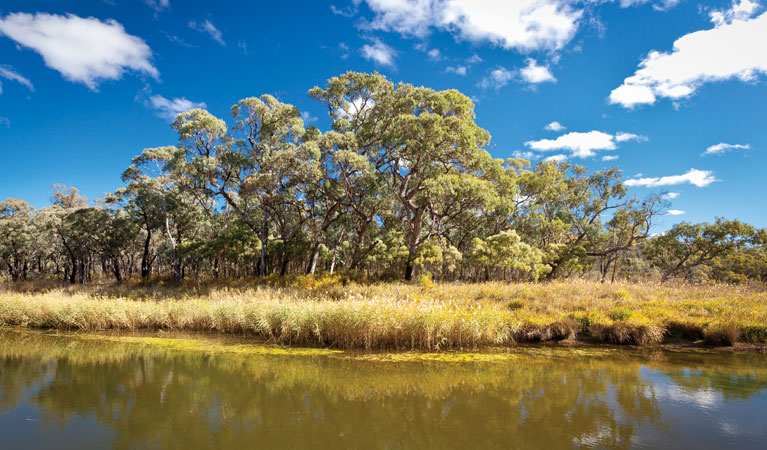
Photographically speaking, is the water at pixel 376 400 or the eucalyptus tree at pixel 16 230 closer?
the water at pixel 376 400

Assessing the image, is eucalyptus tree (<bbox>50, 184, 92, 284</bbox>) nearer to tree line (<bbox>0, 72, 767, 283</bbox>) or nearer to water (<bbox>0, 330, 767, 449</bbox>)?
tree line (<bbox>0, 72, 767, 283</bbox>)

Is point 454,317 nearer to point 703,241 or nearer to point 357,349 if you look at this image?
point 357,349

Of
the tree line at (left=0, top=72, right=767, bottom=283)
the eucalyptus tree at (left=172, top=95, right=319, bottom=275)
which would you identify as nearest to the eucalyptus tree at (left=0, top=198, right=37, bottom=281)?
the tree line at (left=0, top=72, right=767, bottom=283)

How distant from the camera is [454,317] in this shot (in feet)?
36.3

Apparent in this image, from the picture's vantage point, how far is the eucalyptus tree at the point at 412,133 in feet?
64.4

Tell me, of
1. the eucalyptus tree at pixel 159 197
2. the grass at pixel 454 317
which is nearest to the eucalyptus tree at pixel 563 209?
the grass at pixel 454 317

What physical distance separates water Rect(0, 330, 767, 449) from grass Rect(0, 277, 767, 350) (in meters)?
1.12

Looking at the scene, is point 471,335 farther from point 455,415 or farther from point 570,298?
point 570,298

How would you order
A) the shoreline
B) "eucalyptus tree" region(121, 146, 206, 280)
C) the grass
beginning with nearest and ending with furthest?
1. the shoreline
2. the grass
3. "eucalyptus tree" region(121, 146, 206, 280)

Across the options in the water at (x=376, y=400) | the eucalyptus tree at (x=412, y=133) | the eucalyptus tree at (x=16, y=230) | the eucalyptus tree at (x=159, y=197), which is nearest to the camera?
the water at (x=376, y=400)

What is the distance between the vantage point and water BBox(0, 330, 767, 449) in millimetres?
5254

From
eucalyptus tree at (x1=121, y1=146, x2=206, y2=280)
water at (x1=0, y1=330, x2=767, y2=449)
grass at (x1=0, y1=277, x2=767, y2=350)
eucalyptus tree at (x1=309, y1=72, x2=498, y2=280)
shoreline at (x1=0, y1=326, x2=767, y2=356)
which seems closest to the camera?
water at (x1=0, y1=330, x2=767, y2=449)

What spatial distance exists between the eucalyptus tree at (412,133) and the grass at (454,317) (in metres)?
6.48

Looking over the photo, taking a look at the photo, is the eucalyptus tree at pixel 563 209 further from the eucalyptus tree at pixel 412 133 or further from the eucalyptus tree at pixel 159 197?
the eucalyptus tree at pixel 159 197
